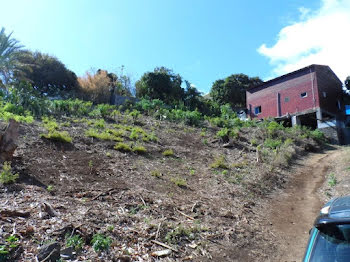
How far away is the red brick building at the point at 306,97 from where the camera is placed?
2291 cm

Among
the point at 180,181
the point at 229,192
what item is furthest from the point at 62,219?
the point at 229,192

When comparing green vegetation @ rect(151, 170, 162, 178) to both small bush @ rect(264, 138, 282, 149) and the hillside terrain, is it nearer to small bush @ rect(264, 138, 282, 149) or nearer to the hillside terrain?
the hillside terrain

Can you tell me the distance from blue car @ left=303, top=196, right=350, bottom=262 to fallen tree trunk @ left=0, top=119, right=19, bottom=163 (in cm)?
617

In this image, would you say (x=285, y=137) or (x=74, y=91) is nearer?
(x=285, y=137)

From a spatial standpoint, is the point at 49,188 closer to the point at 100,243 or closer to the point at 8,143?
the point at 8,143

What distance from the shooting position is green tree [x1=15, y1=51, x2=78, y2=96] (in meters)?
20.2

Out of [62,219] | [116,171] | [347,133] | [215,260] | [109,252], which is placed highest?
[347,133]

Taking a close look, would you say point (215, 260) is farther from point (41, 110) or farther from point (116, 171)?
point (41, 110)

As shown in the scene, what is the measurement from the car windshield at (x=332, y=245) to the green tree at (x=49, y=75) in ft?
65.2

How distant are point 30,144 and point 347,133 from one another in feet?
73.0

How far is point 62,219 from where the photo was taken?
456cm

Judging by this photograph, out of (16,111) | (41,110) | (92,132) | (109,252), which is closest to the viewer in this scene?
(109,252)

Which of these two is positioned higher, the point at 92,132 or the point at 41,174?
the point at 92,132

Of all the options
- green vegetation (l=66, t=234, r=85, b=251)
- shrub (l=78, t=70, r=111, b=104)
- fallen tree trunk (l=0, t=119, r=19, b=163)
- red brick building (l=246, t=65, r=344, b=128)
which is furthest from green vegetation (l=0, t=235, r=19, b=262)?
red brick building (l=246, t=65, r=344, b=128)
